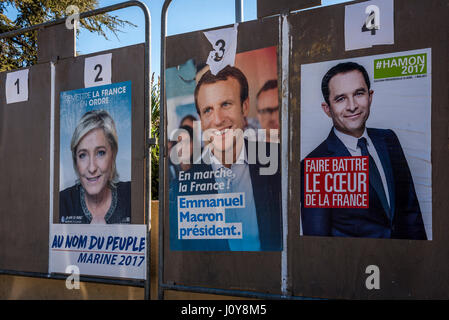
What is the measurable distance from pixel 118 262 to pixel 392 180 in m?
2.50

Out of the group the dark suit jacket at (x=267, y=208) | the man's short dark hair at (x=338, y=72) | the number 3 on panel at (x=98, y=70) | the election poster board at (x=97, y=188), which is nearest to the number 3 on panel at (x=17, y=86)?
the election poster board at (x=97, y=188)

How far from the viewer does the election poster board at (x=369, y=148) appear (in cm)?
346

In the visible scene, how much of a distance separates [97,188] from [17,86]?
158cm

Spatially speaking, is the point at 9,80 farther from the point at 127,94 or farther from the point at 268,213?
the point at 268,213

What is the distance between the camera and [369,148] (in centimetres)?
365

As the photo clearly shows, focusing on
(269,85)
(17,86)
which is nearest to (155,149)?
(17,86)

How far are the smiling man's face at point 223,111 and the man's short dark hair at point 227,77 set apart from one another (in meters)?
0.02

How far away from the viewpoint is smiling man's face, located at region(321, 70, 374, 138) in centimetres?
368

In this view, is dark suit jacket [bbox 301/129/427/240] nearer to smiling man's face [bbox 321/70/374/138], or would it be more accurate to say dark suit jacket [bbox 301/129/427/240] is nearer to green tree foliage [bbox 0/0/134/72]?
smiling man's face [bbox 321/70/374/138]

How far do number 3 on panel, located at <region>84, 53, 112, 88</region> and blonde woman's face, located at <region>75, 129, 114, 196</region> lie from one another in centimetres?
46

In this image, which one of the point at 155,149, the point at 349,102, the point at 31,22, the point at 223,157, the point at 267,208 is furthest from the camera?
the point at 31,22

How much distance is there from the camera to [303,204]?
385 centimetres

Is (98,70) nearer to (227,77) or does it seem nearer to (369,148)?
(227,77)
